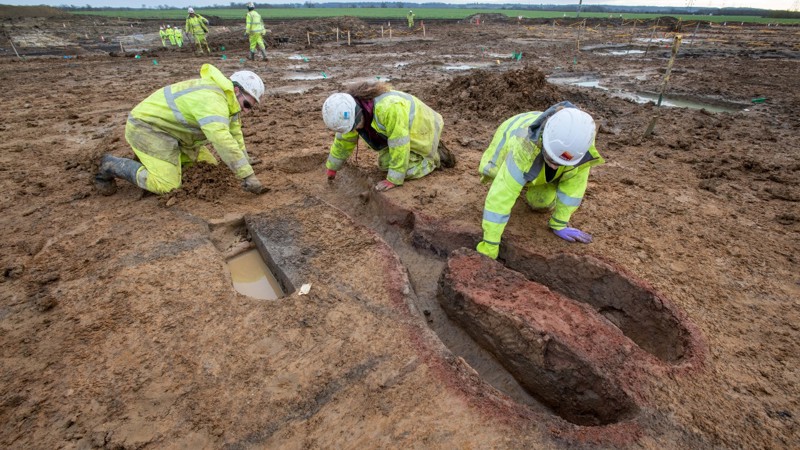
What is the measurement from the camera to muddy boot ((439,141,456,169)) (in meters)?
4.58

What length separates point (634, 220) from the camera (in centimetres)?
349

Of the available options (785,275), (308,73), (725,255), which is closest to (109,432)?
(725,255)

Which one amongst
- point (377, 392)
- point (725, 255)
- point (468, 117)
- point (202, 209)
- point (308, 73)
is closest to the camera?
point (377, 392)

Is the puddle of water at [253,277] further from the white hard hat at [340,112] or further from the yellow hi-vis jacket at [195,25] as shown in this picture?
the yellow hi-vis jacket at [195,25]

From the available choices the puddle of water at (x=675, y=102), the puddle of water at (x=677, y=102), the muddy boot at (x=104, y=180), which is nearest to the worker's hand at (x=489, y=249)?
the muddy boot at (x=104, y=180)

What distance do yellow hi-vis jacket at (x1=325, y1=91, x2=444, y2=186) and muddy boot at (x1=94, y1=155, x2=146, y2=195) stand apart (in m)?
2.00

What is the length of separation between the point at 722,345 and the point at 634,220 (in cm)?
146

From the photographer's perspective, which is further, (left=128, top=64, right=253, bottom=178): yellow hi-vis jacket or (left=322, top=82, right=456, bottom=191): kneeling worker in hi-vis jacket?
(left=322, top=82, right=456, bottom=191): kneeling worker in hi-vis jacket

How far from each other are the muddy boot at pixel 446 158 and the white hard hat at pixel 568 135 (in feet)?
6.99

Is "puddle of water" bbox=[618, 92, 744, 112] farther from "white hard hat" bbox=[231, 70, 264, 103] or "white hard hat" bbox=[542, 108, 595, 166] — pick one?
"white hard hat" bbox=[231, 70, 264, 103]

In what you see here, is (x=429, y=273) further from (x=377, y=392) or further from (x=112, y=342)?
(x=112, y=342)

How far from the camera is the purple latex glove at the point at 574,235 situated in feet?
10.2

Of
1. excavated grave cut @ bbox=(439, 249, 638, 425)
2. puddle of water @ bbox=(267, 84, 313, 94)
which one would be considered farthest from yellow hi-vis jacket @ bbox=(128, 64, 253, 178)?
puddle of water @ bbox=(267, 84, 313, 94)

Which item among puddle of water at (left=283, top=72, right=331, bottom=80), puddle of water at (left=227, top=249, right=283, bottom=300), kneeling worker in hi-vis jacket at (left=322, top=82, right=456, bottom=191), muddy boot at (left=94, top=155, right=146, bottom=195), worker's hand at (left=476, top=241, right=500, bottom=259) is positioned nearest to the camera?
worker's hand at (left=476, top=241, right=500, bottom=259)
